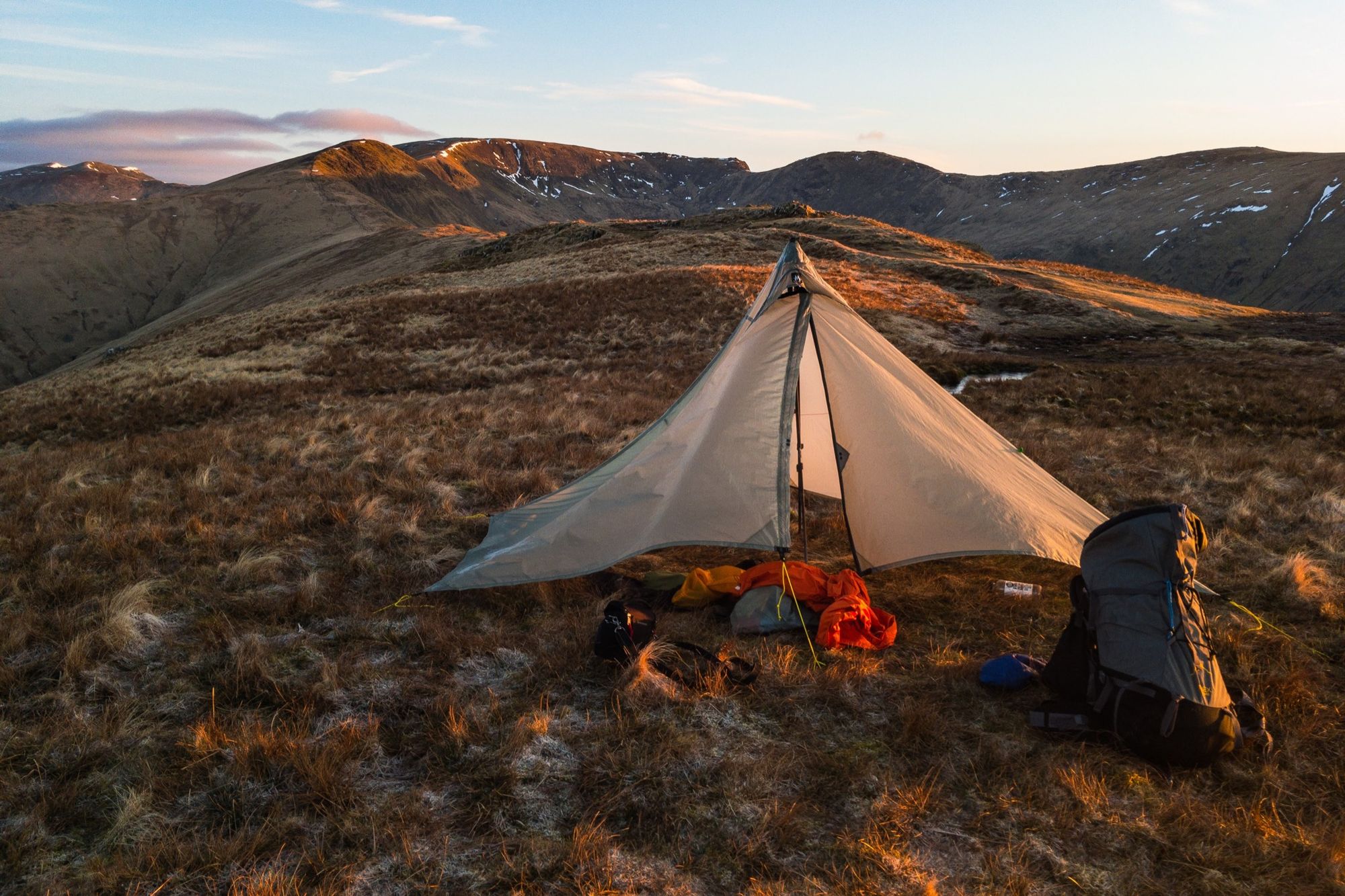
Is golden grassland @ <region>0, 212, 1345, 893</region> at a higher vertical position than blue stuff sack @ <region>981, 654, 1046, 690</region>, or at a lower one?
lower

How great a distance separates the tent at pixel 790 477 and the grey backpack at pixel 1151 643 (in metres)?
1.16

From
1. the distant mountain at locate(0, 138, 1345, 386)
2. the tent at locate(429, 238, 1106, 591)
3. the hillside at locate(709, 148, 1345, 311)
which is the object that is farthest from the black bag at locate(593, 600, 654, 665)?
the hillside at locate(709, 148, 1345, 311)

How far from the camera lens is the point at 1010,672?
15.5ft

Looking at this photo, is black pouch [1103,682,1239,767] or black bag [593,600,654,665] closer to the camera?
black pouch [1103,682,1239,767]

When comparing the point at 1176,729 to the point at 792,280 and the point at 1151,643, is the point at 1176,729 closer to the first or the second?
the point at 1151,643

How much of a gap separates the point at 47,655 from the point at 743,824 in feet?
16.4

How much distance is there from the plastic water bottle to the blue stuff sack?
142cm

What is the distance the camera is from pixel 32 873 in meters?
3.12

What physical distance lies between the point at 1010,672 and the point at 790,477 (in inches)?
94.2

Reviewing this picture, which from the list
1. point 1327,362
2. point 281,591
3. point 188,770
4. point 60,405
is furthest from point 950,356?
point 60,405

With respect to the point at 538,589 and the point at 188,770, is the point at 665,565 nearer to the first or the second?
the point at 538,589

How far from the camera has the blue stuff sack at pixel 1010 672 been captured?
470cm

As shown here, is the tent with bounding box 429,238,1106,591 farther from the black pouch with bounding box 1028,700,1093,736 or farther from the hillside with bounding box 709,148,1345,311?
the hillside with bounding box 709,148,1345,311

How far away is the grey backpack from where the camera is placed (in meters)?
3.92
